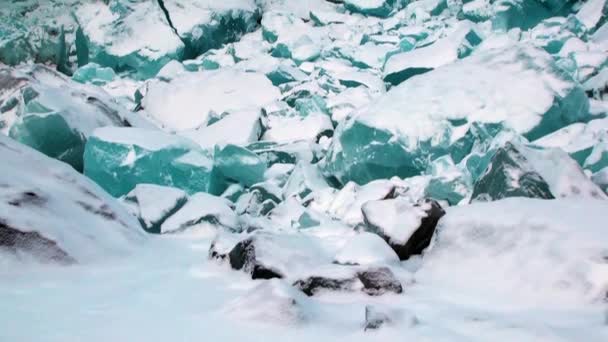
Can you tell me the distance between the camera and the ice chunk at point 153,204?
260 centimetres

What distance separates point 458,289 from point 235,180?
330 cm

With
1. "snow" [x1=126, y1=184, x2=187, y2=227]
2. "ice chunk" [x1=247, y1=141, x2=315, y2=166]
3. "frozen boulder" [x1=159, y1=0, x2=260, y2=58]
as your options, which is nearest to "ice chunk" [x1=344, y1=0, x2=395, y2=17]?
"frozen boulder" [x1=159, y1=0, x2=260, y2=58]

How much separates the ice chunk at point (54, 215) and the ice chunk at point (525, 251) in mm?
1244

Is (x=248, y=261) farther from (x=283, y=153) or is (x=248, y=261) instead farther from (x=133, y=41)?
(x=133, y=41)

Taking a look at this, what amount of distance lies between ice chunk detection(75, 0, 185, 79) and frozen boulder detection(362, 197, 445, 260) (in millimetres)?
9089

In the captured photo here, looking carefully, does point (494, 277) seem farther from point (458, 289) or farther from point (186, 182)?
point (186, 182)

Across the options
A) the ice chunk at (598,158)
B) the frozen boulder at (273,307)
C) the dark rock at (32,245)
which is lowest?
the ice chunk at (598,158)

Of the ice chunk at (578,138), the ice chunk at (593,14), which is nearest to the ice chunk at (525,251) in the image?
the ice chunk at (578,138)

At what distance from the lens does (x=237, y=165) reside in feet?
14.4

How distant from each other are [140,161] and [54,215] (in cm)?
211

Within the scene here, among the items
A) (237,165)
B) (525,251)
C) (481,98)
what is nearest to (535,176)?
(525,251)

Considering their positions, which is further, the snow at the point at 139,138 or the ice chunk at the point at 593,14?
the ice chunk at the point at 593,14

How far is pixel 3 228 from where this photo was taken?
Result: 1574 mm

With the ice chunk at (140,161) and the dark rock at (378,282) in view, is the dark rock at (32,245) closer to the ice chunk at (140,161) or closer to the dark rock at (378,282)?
the dark rock at (378,282)
